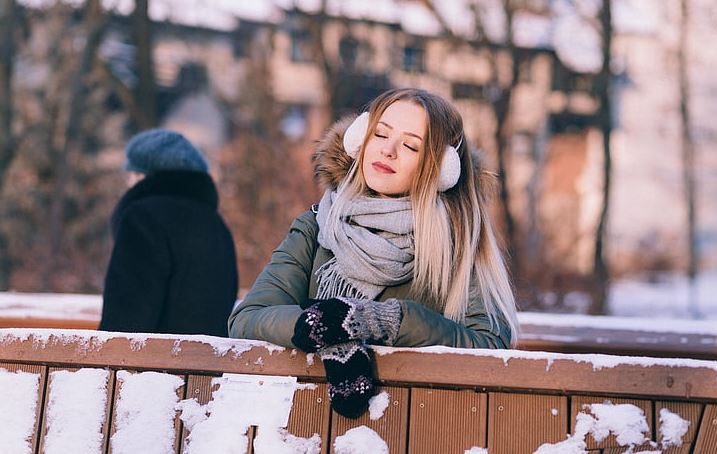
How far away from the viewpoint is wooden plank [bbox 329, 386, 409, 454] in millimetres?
2521

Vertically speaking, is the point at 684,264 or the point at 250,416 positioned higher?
the point at 684,264

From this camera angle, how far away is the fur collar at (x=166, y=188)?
4.54 m

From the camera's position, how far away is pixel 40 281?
1528 cm

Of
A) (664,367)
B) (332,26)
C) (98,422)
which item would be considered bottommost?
(98,422)

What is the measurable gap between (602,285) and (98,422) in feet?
41.3

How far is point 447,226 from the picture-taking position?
298 cm

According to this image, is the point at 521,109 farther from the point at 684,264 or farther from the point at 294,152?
the point at 294,152

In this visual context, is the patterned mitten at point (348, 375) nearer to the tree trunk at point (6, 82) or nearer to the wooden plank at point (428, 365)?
the wooden plank at point (428, 365)

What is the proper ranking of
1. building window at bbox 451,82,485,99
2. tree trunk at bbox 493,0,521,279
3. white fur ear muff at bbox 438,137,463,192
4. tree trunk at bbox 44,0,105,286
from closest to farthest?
white fur ear muff at bbox 438,137,463,192
tree trunk at bbox 44,0,105,286
tree trunk at bbox 493,0,521,279
building window at bbox 451,82,485,99

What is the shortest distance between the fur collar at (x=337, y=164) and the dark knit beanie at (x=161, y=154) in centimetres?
154

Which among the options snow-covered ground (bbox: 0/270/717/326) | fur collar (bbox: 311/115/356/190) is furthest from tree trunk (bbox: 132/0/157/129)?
fur collar (bbox: 311/115/356/190)

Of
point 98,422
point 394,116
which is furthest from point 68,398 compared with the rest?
point 394,116

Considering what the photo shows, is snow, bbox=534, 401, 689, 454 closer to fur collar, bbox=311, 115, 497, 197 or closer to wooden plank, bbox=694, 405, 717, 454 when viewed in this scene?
wooden plank, bbox=694, 405, 717, 454

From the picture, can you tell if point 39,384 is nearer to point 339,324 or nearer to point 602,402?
point 339,324
